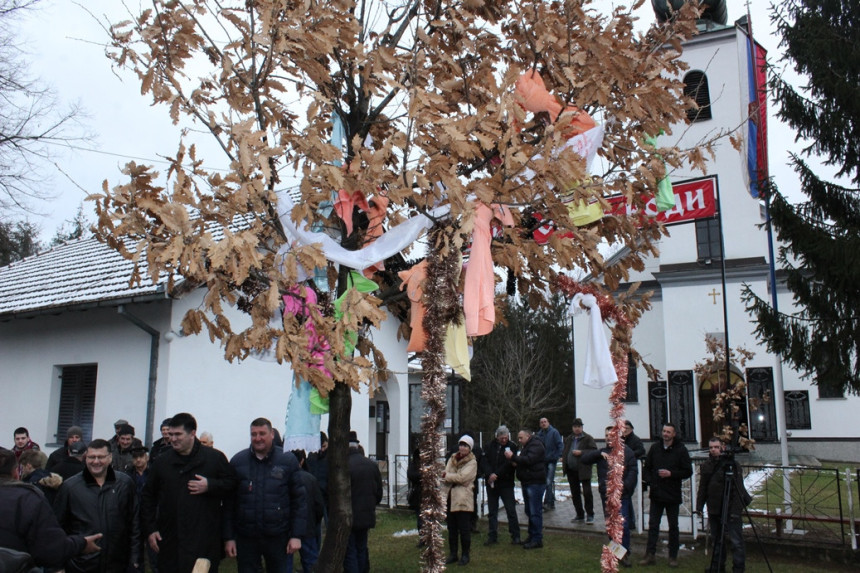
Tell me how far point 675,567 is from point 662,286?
21611 millimetres

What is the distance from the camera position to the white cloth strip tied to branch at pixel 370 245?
18.9 ft

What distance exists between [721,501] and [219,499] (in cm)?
646

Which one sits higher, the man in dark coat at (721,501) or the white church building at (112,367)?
the white church building at (112,367)

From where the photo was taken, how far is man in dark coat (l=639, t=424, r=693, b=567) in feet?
33.4

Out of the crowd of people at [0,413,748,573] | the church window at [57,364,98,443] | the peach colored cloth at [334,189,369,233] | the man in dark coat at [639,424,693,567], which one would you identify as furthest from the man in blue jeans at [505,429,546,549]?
the church window at [57,364,98,443]

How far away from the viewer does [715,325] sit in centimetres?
2895

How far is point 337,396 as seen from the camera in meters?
6.03

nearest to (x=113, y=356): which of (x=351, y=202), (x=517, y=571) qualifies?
(x=517, y=571)

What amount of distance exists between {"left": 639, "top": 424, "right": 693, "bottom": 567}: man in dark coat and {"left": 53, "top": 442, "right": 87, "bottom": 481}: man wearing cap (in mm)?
7320

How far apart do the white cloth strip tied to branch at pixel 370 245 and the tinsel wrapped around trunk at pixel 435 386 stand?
18 centimetres

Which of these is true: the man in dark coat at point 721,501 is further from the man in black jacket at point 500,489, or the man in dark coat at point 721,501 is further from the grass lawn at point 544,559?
the man in black jacket at point 500,489

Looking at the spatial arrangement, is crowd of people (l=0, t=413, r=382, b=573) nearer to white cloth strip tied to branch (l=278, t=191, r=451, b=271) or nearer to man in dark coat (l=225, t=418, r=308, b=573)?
man in dark coat (l=225, t=418, r=308, b=573)

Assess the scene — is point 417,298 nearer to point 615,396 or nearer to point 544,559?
point 615,396

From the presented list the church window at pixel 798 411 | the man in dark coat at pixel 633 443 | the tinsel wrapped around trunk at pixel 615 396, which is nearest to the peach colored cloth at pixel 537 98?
the tinsel wrapped around trunk at pixel 615 396
